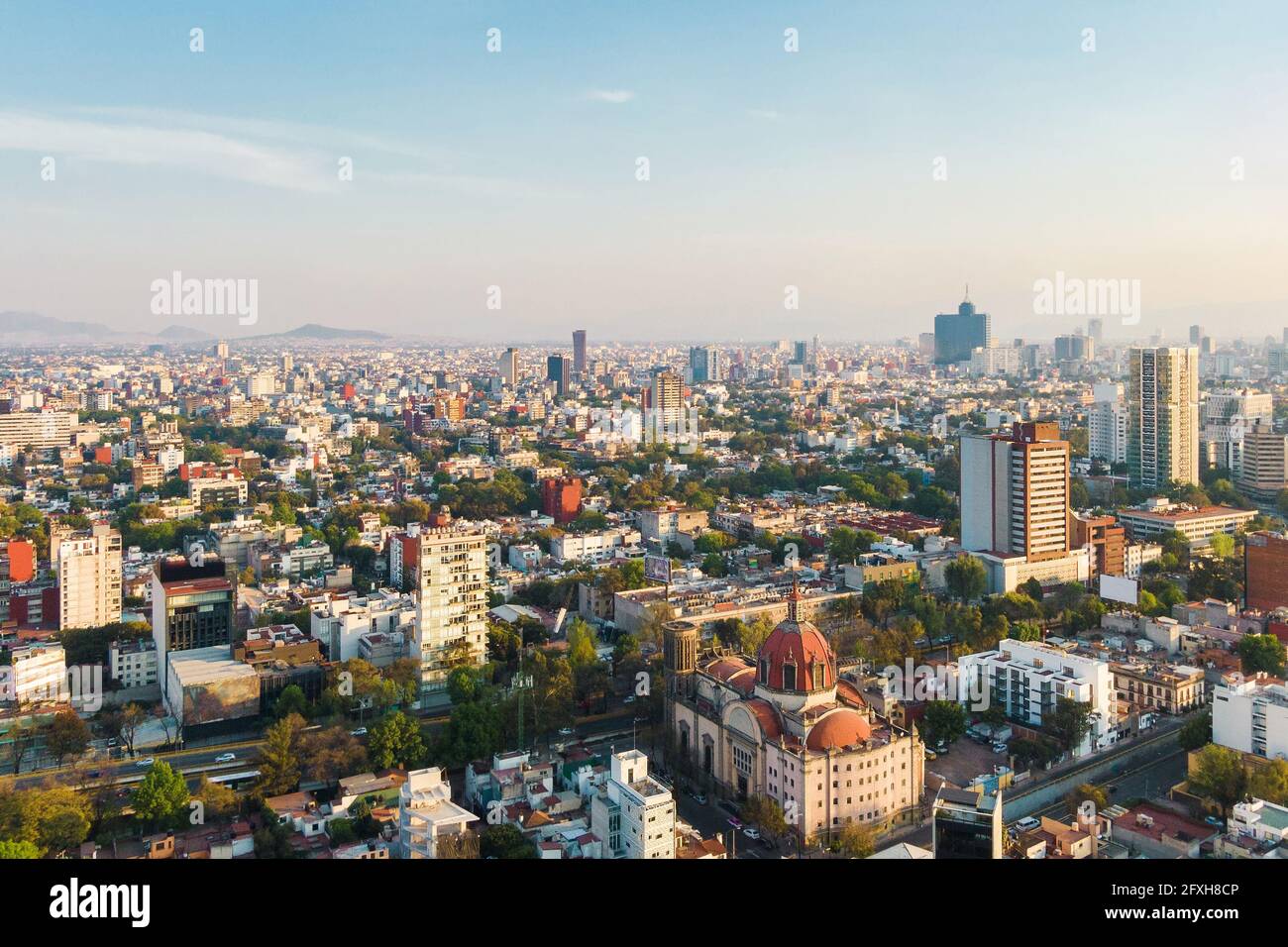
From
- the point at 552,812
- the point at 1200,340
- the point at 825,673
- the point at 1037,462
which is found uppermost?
the point at 1200,340

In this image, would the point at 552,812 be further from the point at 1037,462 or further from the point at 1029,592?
the point at 1037,462

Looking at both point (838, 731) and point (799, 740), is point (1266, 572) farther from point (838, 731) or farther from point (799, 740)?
point (799, 740)

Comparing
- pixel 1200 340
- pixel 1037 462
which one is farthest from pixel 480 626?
pixel 1200 340

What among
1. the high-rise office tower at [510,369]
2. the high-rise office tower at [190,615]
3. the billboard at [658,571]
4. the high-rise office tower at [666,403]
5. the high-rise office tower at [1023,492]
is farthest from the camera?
the high-rise office tower at [510,369]

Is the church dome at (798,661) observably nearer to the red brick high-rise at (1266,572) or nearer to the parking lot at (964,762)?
the parking lot at (964,762)

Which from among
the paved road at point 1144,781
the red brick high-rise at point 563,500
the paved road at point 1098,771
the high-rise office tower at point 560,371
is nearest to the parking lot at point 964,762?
the paved road at point 1098,771

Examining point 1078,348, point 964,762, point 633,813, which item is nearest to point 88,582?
point 633,813
